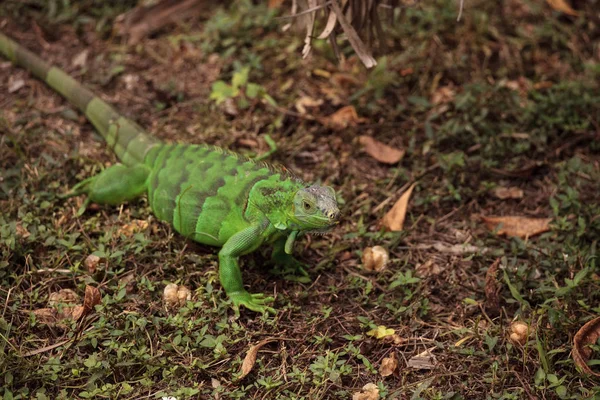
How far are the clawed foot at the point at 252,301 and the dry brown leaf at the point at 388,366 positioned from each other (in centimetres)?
72

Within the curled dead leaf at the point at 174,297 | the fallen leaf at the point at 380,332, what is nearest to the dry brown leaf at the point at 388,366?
the fallen leaf at the point at 380,332

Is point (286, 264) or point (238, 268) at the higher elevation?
point (238, 268)

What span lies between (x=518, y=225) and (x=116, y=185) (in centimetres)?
286

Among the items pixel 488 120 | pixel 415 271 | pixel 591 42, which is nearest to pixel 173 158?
pixel 415 271

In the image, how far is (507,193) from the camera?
527 centimetres

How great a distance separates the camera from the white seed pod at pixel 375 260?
183 inches

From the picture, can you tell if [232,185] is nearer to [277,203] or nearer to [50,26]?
[277,203]

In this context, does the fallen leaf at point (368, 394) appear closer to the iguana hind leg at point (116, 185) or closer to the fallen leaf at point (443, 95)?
the iguana hind leg at point (116, 185)

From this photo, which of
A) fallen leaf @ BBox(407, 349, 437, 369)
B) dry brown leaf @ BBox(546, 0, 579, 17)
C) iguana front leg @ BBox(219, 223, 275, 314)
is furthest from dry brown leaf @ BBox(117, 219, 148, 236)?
dry brown leaf @ BBox(546, 0, 579, 17)

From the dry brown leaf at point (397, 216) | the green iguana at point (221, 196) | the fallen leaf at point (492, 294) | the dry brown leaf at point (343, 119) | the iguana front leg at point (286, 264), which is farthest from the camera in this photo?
the dry brown leaf at point (343, 119)

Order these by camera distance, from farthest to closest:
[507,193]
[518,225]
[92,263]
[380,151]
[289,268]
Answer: [380,151], [507,193], [518,225], [289,268], [92,263]

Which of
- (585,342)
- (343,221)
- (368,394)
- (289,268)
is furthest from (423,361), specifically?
(343,221)

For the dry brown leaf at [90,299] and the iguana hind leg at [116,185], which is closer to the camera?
the dry brown leaf at [90,299]

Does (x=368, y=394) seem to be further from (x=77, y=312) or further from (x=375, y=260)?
(x=77, y=312)
